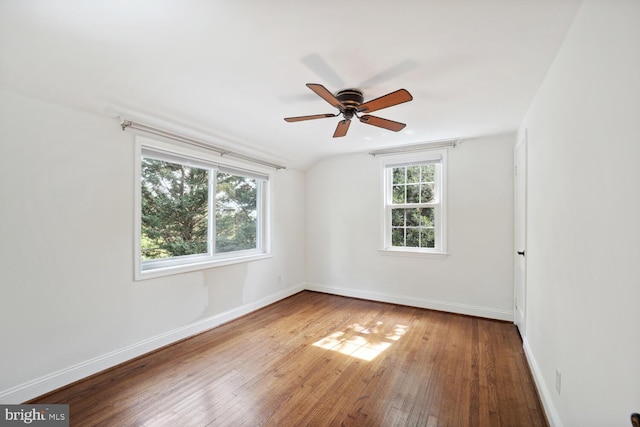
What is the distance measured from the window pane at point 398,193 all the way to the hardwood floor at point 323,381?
178 cm

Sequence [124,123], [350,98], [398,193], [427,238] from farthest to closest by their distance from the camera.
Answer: [398,193] < [427,238] < [124,123] < [350,98]

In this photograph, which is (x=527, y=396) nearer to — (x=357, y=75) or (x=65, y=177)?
Answer: (x=357, y=75)

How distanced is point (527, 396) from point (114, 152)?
3876 millimetres

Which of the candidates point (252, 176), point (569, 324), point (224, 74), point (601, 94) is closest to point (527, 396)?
point (569, 324)

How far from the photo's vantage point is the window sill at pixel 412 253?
3.83 meters

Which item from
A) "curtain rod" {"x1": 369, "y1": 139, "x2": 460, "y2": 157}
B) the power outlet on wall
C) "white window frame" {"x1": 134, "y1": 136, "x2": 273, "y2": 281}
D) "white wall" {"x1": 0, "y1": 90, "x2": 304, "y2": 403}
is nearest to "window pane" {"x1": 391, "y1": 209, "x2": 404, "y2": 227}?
"curtain rod" {"x1": 369, "y1": 139, "x2": 460, "y2": 157}

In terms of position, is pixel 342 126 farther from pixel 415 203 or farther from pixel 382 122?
pixel 415 203

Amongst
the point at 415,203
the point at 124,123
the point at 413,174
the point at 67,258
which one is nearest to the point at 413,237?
the point at 415,203

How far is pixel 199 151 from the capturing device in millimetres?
3164

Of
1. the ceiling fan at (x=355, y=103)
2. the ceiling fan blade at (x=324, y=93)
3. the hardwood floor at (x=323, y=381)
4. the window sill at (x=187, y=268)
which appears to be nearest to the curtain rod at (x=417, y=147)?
the ceiling fan at (x=355, y=103)

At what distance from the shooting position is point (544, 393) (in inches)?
74.2

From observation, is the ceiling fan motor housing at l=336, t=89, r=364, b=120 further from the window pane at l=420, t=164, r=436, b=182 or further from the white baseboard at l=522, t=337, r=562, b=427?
the white baseboard at l=522, t=337, r=562, b=427

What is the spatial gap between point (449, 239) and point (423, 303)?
0.99 m

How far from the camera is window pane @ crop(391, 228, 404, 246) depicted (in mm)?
4219
